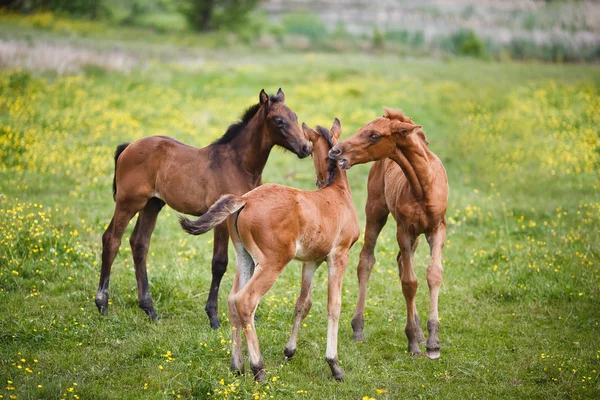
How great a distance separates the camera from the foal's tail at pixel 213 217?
5.68 metres

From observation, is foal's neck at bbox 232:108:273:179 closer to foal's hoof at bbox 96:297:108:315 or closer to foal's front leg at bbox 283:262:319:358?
foal's front leg at bbox 283:262:319:358

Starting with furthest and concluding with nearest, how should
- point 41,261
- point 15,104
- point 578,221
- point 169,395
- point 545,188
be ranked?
1. point 15,104
2. point 545,188
3. point 578,221
4. point 41,261
5. point 169,395

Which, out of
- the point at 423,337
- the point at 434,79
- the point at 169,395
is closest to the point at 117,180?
the point at 169,395

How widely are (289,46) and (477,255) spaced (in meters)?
34.3

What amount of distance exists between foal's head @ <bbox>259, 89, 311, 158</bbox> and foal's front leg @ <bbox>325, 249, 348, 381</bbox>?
53.7 inches

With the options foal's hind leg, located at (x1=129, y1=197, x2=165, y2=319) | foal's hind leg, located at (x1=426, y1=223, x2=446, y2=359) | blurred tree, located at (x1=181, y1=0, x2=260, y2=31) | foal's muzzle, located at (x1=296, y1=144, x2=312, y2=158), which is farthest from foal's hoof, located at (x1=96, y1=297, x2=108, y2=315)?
blurred tree, located at (x1=181, y1=0, x2=260, y2=31)

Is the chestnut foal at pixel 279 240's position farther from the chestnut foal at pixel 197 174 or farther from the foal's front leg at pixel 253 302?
the chestnut foal at pixel 197 174

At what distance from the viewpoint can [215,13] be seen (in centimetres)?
4659

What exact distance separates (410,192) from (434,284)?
983 millimetres

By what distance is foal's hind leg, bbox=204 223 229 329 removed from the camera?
746 centimetres

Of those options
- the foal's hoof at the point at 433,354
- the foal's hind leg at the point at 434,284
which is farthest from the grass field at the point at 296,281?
the foal's hind leg at the point at 434,284

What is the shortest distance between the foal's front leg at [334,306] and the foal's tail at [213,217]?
3.87 ft

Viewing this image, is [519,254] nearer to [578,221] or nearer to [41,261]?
[578,221]

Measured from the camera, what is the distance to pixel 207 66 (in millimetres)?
28719
